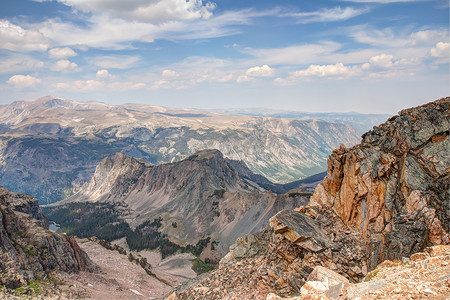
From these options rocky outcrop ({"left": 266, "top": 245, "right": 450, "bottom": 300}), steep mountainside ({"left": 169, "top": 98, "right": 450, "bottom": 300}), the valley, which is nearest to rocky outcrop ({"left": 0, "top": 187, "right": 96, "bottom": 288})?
the valley

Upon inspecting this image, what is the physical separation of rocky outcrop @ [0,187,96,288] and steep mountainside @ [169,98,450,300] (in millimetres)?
28522

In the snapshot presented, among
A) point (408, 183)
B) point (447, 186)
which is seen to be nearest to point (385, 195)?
point (408, 183)

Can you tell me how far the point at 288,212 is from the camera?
34.5 meters

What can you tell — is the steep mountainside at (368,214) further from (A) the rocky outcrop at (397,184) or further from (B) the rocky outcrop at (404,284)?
(B) the rocky outcrop at (404,284)

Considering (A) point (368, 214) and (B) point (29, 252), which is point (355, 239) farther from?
(B) point (29, 252)

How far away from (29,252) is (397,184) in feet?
187

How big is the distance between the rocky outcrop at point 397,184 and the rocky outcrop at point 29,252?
42.6 metres

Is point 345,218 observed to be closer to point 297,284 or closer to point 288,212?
point 288,212

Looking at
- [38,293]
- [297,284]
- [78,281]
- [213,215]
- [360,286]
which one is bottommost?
[213,215]

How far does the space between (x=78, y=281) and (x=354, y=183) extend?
49886 millimetres

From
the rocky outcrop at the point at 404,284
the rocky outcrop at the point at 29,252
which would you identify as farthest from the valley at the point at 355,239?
the rocky outcrop at the point at 29,252

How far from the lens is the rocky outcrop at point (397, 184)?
27.6 metres

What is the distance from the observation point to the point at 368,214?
32438mm

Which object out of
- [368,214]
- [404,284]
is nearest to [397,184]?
[368,214]
